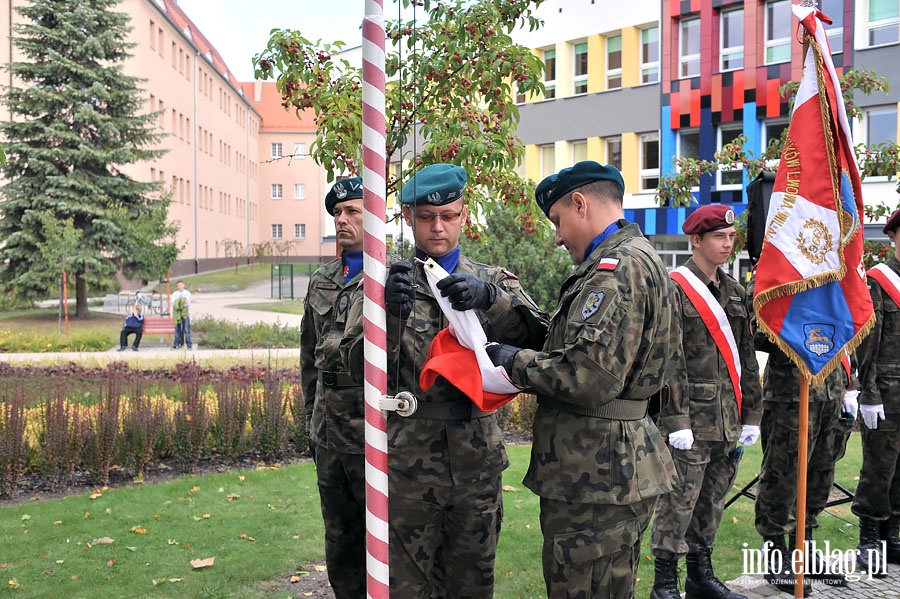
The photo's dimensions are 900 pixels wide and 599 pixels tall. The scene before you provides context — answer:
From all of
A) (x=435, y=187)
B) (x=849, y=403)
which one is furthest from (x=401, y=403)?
(x=849, y=403)

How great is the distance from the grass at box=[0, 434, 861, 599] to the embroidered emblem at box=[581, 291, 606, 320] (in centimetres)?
259

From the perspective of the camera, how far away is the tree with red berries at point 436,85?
5246 millimetres

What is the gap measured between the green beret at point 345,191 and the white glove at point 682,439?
6.97 feet

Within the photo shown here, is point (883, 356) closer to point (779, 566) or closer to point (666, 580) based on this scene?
point (779, 566)

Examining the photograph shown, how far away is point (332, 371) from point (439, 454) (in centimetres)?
97

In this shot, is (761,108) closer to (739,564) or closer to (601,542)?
(739,564)

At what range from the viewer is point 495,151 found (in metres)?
5.21

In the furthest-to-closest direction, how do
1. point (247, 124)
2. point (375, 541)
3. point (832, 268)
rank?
1. point (247, 124)
2. point (832, 268)
3. point (375, 541)

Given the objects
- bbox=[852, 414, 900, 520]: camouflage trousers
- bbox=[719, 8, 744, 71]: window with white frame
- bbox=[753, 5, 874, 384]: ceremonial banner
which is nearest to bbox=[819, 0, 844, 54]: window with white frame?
bbox=[719, 8, 744, 71]: window with white frame

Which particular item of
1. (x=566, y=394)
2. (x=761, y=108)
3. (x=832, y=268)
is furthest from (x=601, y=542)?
(x=761, y=108)

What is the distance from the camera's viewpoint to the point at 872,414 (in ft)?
18.0

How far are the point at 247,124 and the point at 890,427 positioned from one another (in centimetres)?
5577

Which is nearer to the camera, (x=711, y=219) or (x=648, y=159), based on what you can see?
(x=711, y=219)

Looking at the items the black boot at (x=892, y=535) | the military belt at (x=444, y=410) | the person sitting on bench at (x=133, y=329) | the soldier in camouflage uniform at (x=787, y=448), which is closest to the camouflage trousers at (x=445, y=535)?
the military belt at (x=444, y=410)
